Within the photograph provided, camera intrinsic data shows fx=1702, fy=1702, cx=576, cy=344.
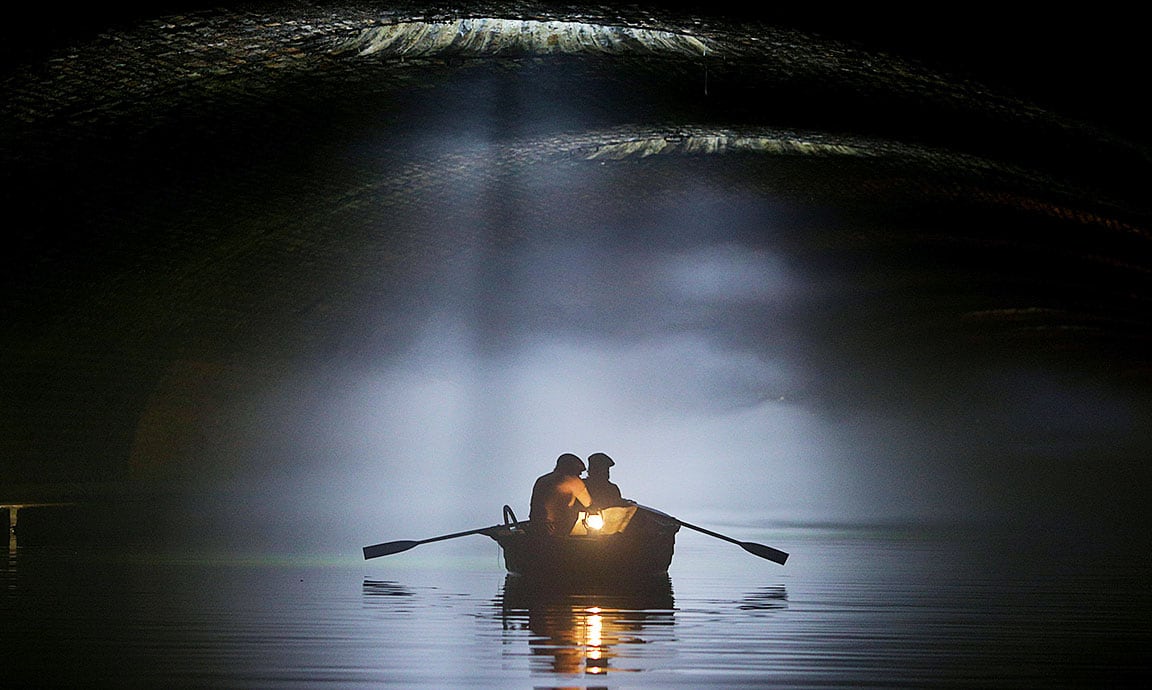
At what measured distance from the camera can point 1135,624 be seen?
27.3 feet

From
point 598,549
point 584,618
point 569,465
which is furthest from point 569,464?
point 584,618

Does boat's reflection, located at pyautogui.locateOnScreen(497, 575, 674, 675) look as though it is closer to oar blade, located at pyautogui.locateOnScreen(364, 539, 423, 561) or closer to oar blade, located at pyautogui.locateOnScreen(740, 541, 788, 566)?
oar blade, located at pyautogui.locateOnScreen(740, 541, 788, 566)

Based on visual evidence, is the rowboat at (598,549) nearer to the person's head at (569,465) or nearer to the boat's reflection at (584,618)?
the boat's reflection at (584,618)

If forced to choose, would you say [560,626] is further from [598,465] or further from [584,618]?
[598,465]

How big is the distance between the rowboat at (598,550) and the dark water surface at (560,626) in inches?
12.9

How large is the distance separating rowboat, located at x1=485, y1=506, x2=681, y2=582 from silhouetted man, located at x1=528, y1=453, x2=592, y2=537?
134mm

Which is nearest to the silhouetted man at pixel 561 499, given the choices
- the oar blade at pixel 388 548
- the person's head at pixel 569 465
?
the person's head at pixel 569 465

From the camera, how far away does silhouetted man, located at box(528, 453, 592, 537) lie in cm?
1218

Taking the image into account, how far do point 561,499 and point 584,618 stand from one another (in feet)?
12.1

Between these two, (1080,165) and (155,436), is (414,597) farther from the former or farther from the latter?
(155,436)

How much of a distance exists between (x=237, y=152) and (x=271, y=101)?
125cm

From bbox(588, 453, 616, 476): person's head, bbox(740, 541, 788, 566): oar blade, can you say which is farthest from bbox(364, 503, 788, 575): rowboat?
bbox(740, 541, 788, 566): oar blade

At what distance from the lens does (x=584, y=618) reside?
855 cm

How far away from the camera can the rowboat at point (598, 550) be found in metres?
11.4
